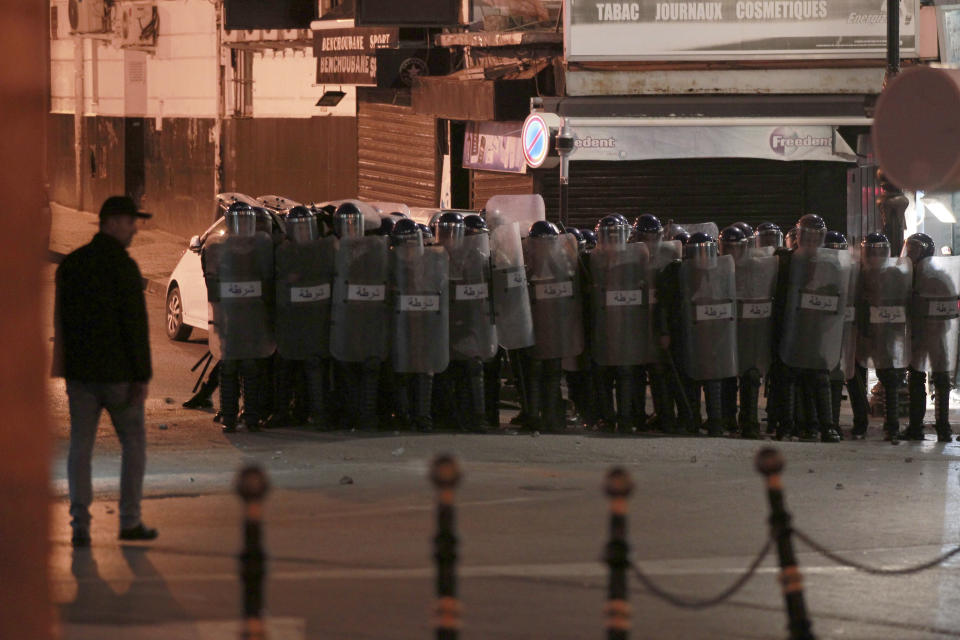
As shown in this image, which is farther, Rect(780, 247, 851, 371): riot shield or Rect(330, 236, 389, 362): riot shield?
Rect(780, 247, 851, 371): riot shield

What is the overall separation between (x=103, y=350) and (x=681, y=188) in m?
14.1

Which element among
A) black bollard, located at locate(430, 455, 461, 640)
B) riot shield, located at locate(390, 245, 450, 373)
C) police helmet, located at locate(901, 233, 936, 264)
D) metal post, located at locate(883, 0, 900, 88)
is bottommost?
black bollard, located at locate(430, 455, 461, 640)

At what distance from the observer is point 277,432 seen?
41.2ft

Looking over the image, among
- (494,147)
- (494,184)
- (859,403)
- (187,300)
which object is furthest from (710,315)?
(494,184)

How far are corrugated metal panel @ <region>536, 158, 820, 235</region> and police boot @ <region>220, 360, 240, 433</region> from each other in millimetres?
9530

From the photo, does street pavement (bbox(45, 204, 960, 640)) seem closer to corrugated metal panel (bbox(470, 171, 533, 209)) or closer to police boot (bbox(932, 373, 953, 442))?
police boot (bbox(932, 373, 953, 442))

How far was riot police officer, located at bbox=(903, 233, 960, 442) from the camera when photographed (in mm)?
13508

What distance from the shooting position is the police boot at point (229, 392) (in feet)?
41.0

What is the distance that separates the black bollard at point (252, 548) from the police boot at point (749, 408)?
8.82 metres

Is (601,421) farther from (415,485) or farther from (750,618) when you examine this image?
(750,618)

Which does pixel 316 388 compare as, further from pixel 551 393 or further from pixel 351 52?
pixel 351 52

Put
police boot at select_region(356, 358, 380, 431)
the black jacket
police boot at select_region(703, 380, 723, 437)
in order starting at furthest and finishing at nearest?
police boot at select_region(703, 380, 723, 437) < police boot at select_region(356, 358, 380, 431) < the black jacket

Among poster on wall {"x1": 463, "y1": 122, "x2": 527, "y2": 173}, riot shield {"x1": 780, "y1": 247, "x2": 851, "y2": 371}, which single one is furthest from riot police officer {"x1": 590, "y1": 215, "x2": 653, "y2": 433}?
poster on wall {"x1": 463, "y1": 122, "x2": 527, "y2": 173}

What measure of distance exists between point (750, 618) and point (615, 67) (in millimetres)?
13992
